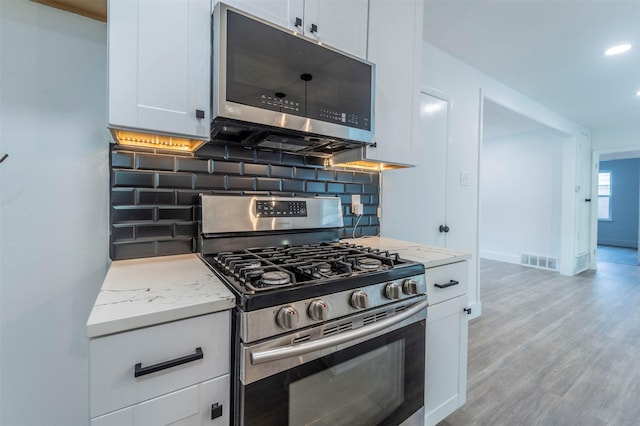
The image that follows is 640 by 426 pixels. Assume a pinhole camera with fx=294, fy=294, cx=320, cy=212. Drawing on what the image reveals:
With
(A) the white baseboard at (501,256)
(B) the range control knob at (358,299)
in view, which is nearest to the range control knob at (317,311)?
(B) the range control knob at (358,299)

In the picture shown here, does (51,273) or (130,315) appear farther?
(51,273)

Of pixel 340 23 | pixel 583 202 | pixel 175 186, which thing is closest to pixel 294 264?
pixel 175 186

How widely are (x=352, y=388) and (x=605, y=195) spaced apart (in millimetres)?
10645

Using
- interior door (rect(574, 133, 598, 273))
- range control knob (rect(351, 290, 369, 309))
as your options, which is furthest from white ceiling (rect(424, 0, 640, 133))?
range control knob (rect(351, 290, 369, 309))

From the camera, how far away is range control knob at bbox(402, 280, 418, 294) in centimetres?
117

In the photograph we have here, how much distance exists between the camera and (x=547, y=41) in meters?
2.39

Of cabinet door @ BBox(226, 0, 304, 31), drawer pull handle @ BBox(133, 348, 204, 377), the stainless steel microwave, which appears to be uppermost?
cabinet door @ BBox(226, 0, 304, 31)

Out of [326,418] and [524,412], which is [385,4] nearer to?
[326,418]

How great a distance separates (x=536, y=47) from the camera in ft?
8.18

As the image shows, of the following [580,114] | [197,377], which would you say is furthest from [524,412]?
[580,114]

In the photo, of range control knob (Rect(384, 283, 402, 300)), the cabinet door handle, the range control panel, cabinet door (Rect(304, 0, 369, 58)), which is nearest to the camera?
the cabinet door handle

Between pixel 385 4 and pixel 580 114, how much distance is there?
14.7ft

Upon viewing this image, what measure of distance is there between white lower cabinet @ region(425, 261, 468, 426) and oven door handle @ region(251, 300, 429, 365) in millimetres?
299

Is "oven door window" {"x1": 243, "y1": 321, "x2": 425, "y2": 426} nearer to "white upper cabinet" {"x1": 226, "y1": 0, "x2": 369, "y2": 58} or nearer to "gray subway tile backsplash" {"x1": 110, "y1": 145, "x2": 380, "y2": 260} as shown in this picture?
"gray subway tile backsplash" {"x1": 110, "y1": 145, "x2": 380, "y2": 260}
